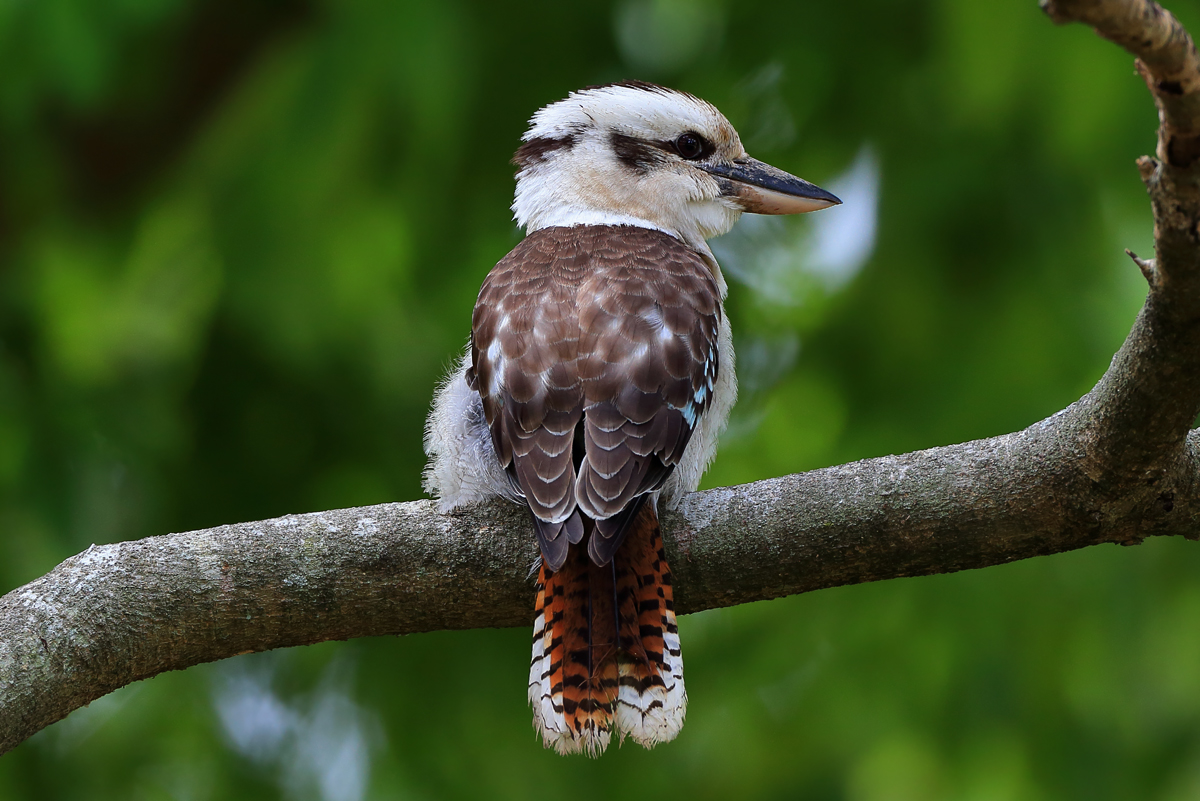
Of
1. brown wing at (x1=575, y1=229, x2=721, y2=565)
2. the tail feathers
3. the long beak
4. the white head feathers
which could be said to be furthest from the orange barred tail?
the long beak

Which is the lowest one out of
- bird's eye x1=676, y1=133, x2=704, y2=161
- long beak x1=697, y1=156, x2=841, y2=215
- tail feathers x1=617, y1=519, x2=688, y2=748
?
tail feathers x1=617, y1=519, x2=688, y2=748

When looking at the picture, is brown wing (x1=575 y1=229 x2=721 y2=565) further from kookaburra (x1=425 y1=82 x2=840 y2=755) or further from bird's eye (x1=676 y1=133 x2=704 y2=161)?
bird's eye (x1=676 y1=133 x2=704 y2=161)

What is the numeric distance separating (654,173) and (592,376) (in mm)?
1302

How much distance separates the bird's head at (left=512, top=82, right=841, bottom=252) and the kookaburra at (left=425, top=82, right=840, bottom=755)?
0.69 ft

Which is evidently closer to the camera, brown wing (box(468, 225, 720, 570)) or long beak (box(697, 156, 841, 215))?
brown wing (box(468, 225, 720, 570))

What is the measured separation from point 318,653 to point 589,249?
2193 mm

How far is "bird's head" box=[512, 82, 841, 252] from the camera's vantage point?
3938mm

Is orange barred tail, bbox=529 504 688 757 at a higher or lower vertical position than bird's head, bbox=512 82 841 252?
lower

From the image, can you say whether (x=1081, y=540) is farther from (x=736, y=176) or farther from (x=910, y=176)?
(x=910, y=176)

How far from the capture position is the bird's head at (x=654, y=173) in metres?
3.94

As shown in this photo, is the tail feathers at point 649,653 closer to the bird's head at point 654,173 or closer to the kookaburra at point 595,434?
the kookaburra at point 595,434

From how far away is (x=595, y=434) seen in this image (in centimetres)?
275

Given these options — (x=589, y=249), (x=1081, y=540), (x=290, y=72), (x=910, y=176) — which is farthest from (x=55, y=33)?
(x=1081, y=540)

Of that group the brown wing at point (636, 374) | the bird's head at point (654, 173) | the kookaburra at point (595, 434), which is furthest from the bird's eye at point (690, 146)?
the brown wing at point (636, 374)
